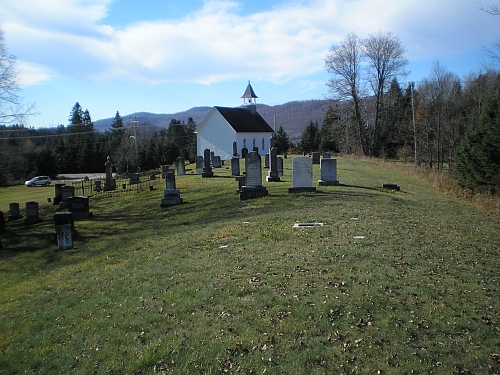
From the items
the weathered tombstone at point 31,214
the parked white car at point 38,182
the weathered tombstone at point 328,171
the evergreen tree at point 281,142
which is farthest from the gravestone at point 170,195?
the evergreen tree at point 281,142

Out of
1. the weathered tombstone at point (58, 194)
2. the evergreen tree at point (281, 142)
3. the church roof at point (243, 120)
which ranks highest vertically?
the church roof at point (243, 120)

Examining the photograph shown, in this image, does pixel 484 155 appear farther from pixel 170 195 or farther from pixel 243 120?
pixel 243 120

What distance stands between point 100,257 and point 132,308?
542 cm

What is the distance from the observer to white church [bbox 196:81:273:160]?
5716cm

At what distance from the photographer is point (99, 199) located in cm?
2603

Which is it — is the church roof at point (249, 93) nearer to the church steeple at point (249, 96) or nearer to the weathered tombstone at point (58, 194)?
the church steeple at point (249, 96)

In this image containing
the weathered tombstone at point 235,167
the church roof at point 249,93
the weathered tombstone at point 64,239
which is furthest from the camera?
the church roof at point 249,93

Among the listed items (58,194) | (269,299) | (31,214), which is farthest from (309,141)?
(269,299)

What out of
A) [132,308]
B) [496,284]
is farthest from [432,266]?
[132,308]

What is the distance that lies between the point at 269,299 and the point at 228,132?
5153cm

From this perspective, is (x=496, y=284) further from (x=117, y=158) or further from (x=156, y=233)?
(x=117, y=158)

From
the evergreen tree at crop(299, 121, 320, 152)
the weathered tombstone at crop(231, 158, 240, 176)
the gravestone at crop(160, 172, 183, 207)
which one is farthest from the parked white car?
the gravestone at crop(160, 172, 183, 207)

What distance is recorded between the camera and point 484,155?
24.1 metres

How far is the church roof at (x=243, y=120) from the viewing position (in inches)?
2270
